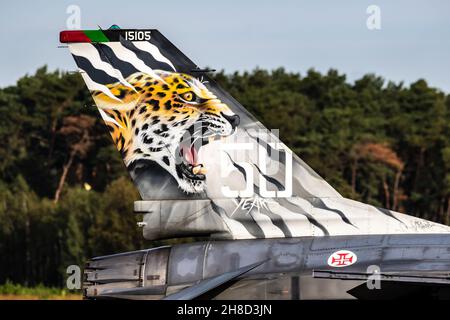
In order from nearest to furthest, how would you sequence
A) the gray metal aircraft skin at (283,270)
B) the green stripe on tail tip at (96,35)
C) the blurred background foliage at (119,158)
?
the gray metal aircraft skin at (283,270)
the green stripe on tail tip at (96,35)
the blurred background foliage at (119,158)

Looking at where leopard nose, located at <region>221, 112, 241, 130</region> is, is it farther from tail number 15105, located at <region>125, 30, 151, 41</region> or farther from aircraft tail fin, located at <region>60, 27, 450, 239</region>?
tail number 15105, located at <region>125, 30, 151, 41</region>

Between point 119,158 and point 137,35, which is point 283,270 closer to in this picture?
point 137,35

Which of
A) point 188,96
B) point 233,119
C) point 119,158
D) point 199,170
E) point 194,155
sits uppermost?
point 119,158

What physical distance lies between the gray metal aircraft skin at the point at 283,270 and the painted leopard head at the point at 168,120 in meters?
1.23

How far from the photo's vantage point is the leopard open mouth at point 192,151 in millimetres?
15602

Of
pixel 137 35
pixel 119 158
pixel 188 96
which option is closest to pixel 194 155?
pixel 188 96

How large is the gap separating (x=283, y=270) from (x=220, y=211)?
1.45m

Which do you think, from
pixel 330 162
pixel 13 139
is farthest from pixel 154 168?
pixel 13 139

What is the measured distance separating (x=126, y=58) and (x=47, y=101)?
62.9 m

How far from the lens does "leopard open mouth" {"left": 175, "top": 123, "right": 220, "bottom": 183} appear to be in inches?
614

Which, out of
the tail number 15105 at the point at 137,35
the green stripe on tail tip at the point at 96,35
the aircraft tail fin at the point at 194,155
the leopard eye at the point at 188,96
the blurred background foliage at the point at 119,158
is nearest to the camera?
the aircraft tail fin at the point at 194,155

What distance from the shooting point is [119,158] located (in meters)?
64.1

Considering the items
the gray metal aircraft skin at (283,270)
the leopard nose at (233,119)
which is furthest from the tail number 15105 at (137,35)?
the gray metal aircraft skin at (283,270)

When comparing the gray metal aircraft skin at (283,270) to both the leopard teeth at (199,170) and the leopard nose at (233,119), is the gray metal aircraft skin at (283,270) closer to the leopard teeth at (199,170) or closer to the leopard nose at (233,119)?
the leopard teeth at (199,170)
